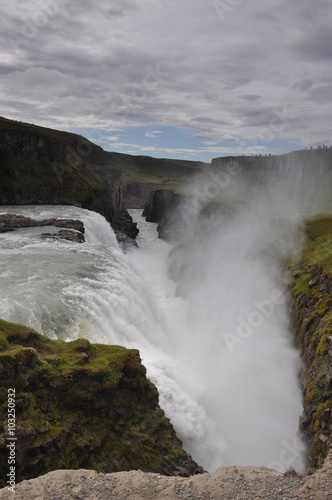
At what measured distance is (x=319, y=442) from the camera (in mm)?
17812

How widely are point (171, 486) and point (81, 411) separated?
4.85 m

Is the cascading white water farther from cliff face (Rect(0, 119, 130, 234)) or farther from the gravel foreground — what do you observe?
cliff face (Rect(0, 119, 130, 234))

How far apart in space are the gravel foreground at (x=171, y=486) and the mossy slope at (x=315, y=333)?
640 centimetres

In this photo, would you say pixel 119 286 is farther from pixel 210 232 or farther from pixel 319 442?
pixel 210 232

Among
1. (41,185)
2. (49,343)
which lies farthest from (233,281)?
(41,185)

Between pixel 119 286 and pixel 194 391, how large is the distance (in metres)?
11.1

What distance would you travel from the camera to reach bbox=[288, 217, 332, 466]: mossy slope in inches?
732

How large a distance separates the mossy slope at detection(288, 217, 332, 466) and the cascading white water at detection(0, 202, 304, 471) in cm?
243

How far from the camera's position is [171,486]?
11.3m

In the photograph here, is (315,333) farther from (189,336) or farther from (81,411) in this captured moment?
(81,411)

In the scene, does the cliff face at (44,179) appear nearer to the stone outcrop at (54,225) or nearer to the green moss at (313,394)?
the stone outcrop at (54,225)

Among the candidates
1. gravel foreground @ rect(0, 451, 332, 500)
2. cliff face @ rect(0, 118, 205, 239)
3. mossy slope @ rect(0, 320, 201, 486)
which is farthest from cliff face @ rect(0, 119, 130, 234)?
gravel foreground @ rect(0, 451, 332, 500)

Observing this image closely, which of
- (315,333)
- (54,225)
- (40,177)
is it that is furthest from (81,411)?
(40,177)

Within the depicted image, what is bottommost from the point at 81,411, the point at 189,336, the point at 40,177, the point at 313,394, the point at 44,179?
the point at 189,336
